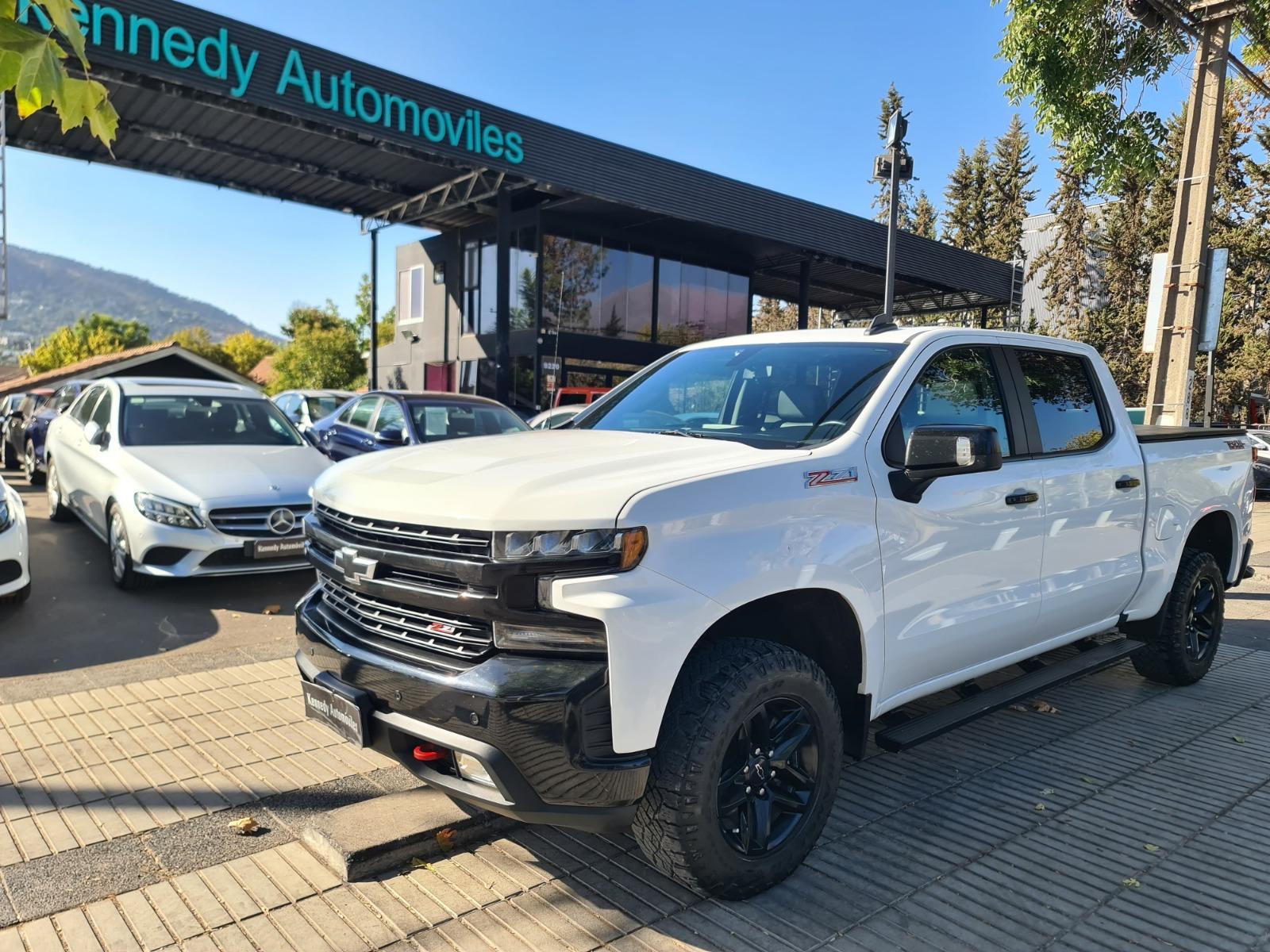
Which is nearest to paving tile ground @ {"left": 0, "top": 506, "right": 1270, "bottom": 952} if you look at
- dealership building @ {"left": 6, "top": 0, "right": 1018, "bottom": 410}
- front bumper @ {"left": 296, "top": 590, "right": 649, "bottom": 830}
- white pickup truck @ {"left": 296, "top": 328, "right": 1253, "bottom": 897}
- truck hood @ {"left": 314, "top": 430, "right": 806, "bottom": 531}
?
white pickup truck @ {"left": 296, "top": 328, "right": 1253, "bottom": 897}

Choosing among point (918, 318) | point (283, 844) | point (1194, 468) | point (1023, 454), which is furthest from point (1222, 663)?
point (918, 318)

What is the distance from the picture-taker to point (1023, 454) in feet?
12.9

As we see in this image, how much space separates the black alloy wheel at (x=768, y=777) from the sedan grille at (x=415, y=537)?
973 mm

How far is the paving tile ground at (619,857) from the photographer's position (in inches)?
107

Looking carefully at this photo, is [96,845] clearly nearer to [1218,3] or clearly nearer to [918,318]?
[1218,3]

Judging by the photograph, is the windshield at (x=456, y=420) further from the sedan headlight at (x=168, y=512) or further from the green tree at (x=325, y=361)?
the green tree at (x=325, y=361)

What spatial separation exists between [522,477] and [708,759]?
1.02m

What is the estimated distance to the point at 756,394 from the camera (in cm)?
375

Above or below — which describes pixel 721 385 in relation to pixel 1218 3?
below

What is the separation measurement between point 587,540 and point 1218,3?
35.2 ft

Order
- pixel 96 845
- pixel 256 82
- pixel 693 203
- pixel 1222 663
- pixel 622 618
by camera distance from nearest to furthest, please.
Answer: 1. pixel 622 618
2. pixel 96 845
3. pixel 1222 663
4. pixel 256 82
5. pixel 693 203

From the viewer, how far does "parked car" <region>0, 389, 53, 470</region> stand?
15.7 meters

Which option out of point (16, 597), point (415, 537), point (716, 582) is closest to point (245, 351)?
point (16, 597)

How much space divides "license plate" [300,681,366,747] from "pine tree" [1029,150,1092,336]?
49.8 metres
